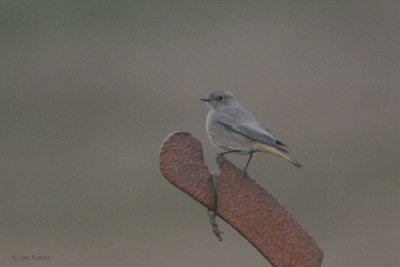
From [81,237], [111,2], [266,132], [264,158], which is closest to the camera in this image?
[266,132]

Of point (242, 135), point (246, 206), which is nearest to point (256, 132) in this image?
point (242, 135)

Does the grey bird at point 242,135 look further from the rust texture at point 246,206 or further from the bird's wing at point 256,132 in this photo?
the rust texture at point 246,206

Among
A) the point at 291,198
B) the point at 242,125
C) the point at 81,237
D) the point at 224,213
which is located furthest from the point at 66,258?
the point at 224,213

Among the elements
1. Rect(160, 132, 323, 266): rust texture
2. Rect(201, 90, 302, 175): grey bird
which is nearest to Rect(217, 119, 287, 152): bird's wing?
Rect(201, 90, 302, 175): grey bird

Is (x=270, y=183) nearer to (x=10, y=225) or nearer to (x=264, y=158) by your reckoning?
(x=264, y=158)

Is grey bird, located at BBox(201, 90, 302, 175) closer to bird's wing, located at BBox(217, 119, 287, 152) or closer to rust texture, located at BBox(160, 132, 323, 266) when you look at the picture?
bird's wing, located at BBox(217, 119, 287, 152)

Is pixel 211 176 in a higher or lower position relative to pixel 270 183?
higher

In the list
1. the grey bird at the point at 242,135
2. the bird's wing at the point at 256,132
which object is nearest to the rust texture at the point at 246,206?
the grey bird at the point at 242,135
